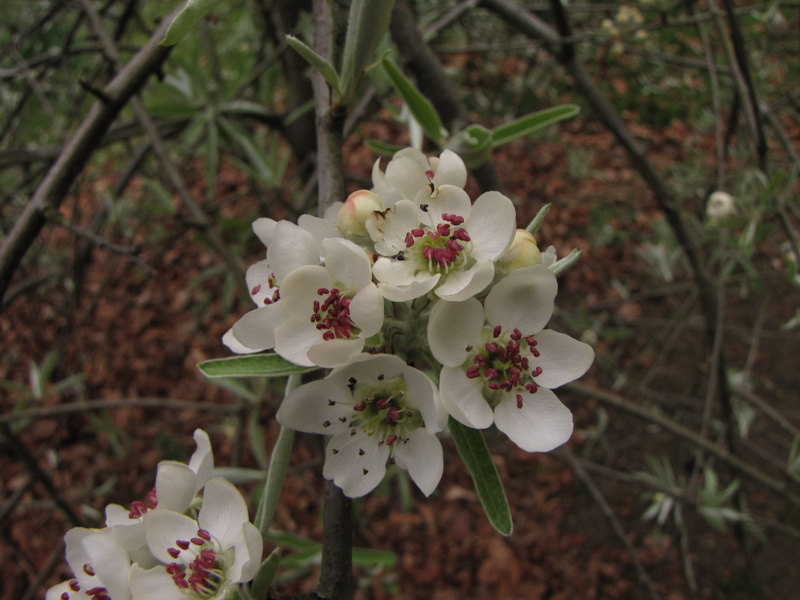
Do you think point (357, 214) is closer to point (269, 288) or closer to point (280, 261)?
point (280, 261)

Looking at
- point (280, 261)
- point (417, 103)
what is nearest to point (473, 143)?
point (417, 103)

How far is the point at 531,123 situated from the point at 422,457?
709 millimetres

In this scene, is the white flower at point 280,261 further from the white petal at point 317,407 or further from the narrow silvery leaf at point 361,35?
the narrow silvery leaf at point 361,35

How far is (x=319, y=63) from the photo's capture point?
858 millimetres

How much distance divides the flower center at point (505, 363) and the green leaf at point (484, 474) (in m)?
0.07

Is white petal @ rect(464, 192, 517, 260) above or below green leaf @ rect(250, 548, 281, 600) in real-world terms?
above

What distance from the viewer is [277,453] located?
2.88 ft

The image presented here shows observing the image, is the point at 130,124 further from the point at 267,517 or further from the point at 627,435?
the point at 627,435

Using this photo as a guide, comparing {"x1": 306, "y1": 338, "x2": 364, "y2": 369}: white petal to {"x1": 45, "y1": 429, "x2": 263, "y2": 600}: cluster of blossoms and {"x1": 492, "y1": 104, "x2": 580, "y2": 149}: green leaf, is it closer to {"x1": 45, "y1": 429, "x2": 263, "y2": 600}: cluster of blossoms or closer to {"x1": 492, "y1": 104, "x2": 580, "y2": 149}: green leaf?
{"x1": 45, "y1": 429, "x2": 263, "y2": 600}: cluster of blossoms

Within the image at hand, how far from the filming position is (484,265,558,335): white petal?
80 cm

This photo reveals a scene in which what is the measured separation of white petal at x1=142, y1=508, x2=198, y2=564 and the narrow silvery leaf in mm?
649

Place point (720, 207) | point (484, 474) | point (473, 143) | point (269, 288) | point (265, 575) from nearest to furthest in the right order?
point (265, 575) → point (484, 474) → point (269, 288) → point (473, 143) → point (720, 207)

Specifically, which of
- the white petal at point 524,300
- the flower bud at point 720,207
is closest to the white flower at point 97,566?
the white petal at point 524,300

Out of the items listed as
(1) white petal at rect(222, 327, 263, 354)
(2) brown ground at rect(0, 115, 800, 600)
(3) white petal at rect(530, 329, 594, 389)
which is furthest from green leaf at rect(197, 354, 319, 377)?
(2) brown ground at rect(0, 115, 800, 600)
